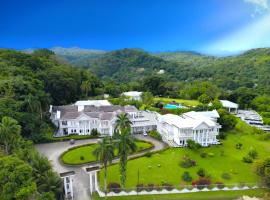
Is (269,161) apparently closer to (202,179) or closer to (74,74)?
(202,179)

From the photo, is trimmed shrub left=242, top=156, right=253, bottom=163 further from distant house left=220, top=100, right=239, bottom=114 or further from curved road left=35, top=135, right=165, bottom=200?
distant house left=220, top=100, right=239, bottom=114

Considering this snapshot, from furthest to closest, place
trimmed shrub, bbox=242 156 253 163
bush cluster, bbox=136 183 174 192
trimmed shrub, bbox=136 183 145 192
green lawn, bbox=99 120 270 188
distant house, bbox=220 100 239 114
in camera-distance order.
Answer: distant house, bbox=220 100 239 114, trimmed shrub, bbox=242 156 253 163, green lawn, bbox=99 120 270 188, bush cluster, bbox=136 183 174 192, trimmed shrub, bbox=136 183 145 192

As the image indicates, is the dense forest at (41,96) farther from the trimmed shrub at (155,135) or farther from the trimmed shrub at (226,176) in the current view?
the trimmed shrub at (226,176)

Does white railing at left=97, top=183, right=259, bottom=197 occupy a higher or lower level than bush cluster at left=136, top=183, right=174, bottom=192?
lower

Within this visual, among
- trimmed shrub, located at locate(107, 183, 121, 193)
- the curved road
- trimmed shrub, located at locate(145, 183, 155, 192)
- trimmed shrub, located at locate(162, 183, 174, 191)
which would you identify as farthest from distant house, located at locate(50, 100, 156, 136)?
trimmed shrub, located at locate(162, 183, 174, 191)

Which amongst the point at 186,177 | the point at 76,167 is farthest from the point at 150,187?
the point at 76,167

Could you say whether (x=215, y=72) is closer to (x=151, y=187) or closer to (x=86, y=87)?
(x=86, y=87)

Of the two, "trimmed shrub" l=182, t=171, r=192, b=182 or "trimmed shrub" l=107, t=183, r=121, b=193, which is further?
"trimmed shrub" l=182, t=171, r=192, b=182
